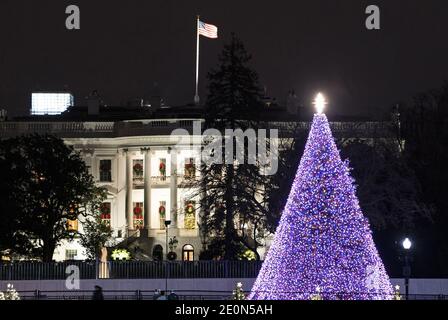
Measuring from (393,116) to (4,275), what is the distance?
4224cm

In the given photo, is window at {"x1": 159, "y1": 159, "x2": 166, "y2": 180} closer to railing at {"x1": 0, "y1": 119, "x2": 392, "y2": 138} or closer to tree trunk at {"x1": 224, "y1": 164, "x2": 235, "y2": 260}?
railing at {"x1": 0, "y1": 119, "x2": 392, "y2": 138}

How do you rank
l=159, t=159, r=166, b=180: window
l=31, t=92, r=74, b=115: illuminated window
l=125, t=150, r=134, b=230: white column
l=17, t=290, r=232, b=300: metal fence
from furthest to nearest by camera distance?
l=31, t=92, r=74, b=115: illuminated window < l=159, t=159, r=166, b=180: window < l=125, t=150, r=134, b=230: white column < l=17, t=290, r=232, b=300: metal fence

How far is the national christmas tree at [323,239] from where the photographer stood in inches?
1858

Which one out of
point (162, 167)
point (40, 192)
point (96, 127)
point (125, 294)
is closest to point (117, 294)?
point (125, 294)

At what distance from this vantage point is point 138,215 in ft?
372

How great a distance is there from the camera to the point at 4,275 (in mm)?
65438

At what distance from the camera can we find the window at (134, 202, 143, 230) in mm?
111875

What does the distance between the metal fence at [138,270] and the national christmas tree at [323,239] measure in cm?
1947

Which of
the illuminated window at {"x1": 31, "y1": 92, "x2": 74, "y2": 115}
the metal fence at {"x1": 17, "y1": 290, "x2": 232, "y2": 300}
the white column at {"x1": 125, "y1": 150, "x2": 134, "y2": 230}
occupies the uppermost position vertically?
the illuminated window at {"x1": 31, "y1": 92, "x2": 74, "y2": 115}

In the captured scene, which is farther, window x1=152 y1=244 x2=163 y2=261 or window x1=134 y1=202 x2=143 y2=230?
window x1=134 y1=202 x2=143 y2=230

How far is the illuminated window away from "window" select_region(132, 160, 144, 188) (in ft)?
98.5

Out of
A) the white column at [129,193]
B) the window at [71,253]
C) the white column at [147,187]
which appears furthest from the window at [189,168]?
the window at [71,253]

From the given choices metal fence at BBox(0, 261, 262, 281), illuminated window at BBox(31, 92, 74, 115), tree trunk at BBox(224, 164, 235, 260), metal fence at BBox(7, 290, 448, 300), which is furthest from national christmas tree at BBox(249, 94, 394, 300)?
illuminated window at BBox(31, 92, 74, 115)
